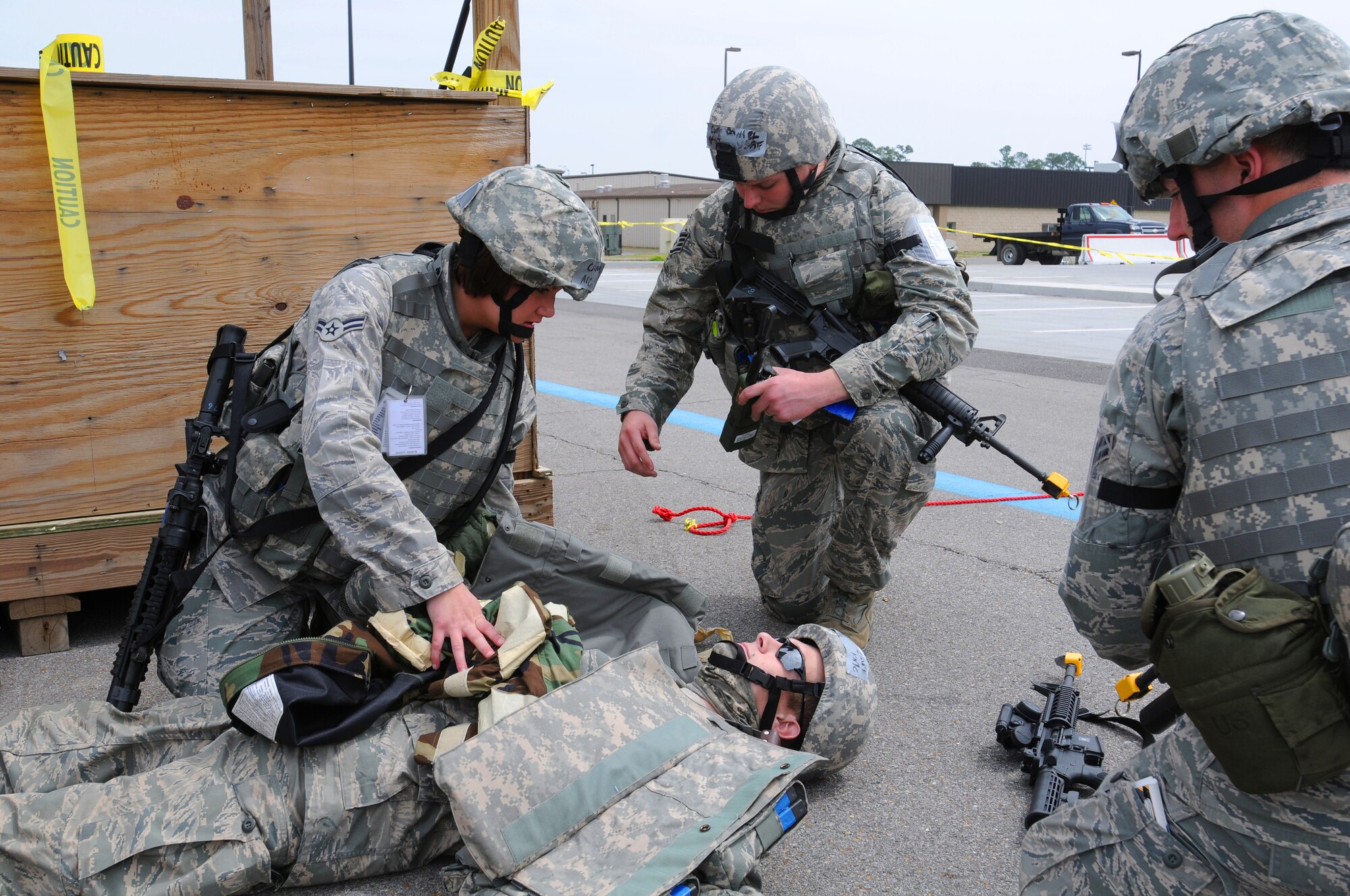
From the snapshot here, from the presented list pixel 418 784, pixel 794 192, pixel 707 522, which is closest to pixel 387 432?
pixel 418 784

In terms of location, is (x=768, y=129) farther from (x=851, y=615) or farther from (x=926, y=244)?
(x=851, y=615)

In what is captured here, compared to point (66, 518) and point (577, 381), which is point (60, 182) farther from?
point (577, 381)

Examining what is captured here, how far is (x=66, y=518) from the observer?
346 cm

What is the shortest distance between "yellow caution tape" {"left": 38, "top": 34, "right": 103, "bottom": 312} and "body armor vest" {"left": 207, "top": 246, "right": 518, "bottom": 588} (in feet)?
2.65

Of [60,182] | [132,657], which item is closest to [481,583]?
[132,657]

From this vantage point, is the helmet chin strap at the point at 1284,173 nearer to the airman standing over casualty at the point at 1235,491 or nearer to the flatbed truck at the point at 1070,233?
the airman standing over casualty at the point at 1235,491

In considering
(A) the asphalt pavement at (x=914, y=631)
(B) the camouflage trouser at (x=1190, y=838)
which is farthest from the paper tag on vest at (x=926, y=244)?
(B) the camouflage trouser at (x=1190, y=838)

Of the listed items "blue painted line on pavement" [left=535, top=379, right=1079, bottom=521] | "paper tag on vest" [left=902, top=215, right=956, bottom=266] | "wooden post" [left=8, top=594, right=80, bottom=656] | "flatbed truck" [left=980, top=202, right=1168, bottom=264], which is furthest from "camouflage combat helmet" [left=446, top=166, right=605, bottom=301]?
"flatbed truck" [left=980, top=202, right=1168, bottom=264]

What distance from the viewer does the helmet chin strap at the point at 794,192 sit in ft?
11.2

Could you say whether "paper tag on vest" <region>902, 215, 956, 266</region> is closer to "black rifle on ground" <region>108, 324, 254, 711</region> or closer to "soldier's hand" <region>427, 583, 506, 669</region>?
"soldier's hand" <region>427, 583, 506, 669</region>

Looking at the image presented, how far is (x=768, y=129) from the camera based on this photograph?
334 centimetres

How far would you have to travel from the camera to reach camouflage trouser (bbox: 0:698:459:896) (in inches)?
83.0

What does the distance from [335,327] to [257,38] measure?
110 inches

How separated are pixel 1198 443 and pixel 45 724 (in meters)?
2.36
